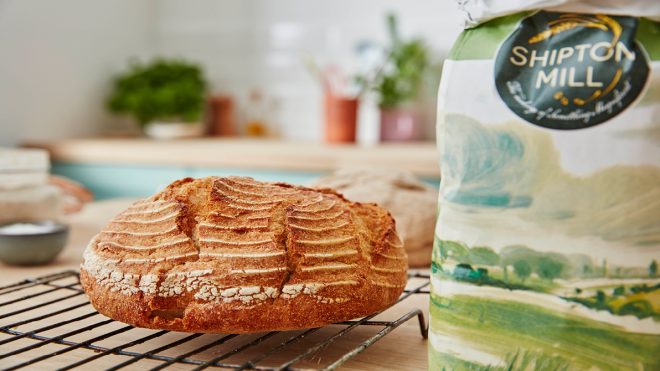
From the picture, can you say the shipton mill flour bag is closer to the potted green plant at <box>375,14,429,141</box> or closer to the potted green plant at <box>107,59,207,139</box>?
the potted green plant at <box>375,14,429,141</box>

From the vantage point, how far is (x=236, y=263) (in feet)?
2.39

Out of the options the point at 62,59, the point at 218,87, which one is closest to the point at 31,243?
the point at 62,59

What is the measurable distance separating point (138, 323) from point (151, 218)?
117 mm

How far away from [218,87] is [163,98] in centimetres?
47

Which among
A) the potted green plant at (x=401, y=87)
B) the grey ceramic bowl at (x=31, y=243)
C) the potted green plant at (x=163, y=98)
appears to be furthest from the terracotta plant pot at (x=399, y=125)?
the grey ceramic bowl at (x=31, y=243)

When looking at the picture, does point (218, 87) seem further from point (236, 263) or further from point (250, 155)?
point (236, 263)

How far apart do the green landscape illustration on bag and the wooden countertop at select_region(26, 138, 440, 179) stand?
157 centimetres

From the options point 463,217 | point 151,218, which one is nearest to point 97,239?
point 151,218

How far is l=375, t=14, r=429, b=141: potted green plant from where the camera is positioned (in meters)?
2.86

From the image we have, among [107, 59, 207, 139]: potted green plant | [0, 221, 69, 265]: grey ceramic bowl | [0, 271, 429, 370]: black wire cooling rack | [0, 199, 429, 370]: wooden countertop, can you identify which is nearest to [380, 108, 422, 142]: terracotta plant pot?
[107, 59, 207, 139]: potted green plant

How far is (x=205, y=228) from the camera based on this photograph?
2.48 ft

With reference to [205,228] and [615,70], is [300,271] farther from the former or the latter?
[615,70]

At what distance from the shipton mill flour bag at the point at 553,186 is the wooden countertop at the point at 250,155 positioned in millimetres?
→ 1573

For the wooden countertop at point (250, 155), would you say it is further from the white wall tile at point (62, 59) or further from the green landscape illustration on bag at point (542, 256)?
the green landscape illustration on bag at point (542, 256)
